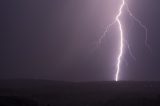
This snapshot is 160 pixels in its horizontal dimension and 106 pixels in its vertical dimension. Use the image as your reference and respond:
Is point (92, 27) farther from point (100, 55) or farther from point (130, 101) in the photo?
point (130, 101)

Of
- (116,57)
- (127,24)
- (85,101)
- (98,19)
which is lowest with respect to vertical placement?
(85,101)

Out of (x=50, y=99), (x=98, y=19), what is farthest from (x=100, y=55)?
(x=50, y=99)

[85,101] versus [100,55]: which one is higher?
[100,55]

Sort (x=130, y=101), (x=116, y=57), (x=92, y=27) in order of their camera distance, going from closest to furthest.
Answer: (x=130, y=101), (x=116, y=57), (x=92, y=27)

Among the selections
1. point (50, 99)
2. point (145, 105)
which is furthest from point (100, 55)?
point (145, 105)

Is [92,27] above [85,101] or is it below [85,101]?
above

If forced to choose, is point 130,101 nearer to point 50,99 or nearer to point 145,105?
point 145,105

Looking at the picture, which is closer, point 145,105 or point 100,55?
point 145,105

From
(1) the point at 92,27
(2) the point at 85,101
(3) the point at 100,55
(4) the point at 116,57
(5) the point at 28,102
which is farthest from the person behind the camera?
(1) the point at 92,27

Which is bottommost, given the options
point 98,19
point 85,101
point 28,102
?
point 28,102
